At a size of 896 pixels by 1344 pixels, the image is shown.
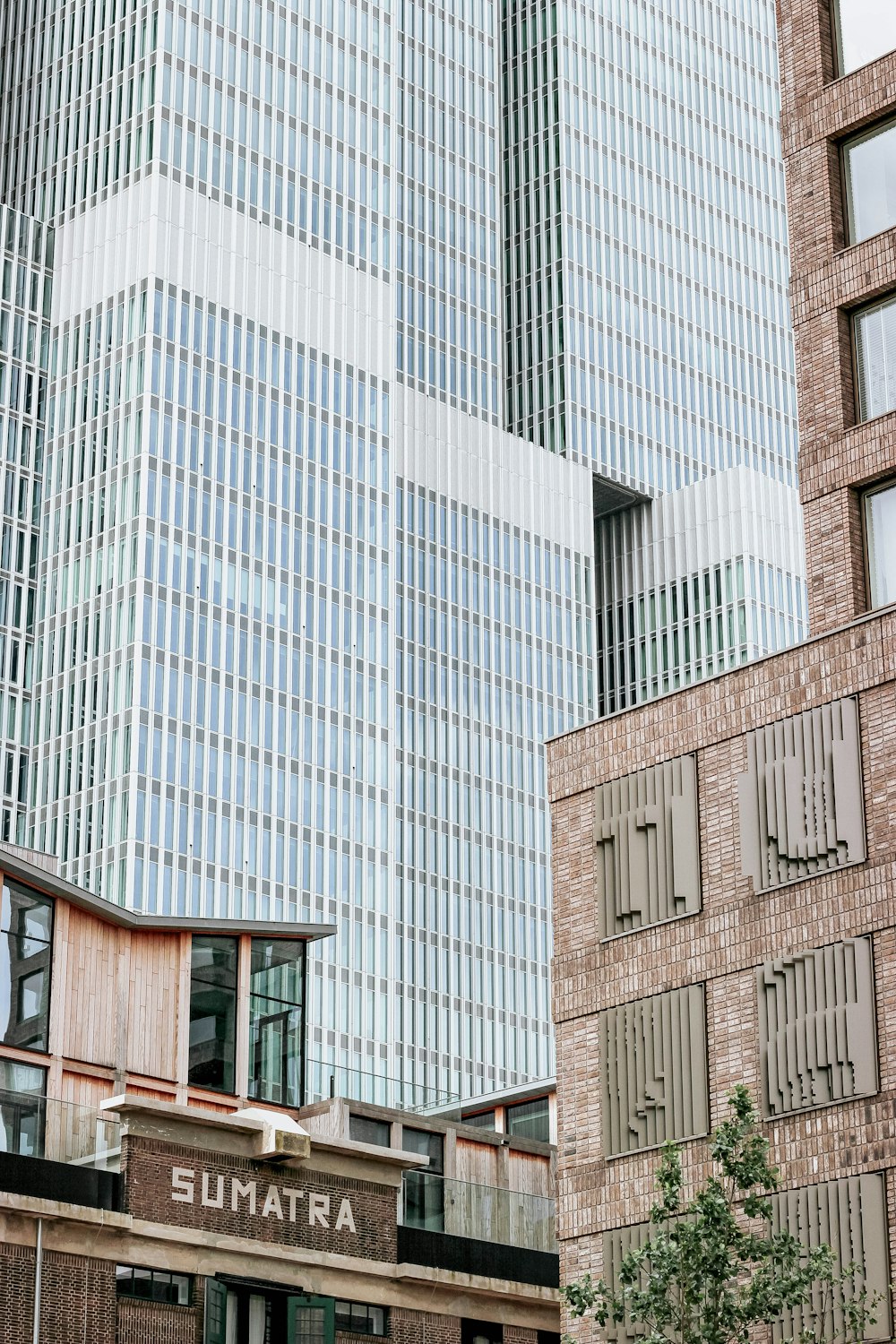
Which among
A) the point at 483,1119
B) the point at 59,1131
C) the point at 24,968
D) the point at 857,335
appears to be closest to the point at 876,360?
the point at 857,335

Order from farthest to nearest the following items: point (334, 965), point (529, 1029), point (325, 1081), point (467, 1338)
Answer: point (529, 1029) < point (334, 965) < point (325, 1081) < point (467, 1338)

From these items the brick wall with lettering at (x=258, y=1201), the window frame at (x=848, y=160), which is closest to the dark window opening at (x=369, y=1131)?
the brick wall with lettering at (x=258, y=1201)

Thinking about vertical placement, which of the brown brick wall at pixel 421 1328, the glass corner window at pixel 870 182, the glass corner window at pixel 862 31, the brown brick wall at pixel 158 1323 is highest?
the glass corner window at pixel 862 31

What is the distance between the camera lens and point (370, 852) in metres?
146

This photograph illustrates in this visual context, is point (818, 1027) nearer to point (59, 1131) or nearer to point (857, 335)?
point (59, 1131)

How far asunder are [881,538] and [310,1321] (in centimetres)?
2090

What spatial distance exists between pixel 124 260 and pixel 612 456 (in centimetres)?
4322

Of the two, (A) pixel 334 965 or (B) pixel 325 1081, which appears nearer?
(B) pixel 325 1081

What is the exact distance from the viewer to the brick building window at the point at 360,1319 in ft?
173

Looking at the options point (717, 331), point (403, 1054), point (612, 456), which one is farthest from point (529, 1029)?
point (717, 331)

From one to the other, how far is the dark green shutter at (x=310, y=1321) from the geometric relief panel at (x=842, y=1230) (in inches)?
375

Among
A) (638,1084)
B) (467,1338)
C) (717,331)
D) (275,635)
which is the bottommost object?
(467,1338)

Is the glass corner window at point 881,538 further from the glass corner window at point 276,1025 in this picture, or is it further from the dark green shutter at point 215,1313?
the dark green shutter at point 215,1313

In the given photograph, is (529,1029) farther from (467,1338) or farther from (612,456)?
(467,1338)
